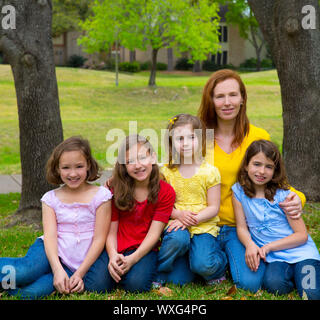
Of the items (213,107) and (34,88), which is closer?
(213,107)

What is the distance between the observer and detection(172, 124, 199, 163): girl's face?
346 centimetres

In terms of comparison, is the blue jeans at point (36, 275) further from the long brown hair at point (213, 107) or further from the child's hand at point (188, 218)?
the long brown hair at point (213, 107)

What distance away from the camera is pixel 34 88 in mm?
5062

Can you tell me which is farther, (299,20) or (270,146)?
(299,20)

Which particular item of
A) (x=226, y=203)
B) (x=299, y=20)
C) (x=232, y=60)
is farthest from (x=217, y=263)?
(x=232, y=60)

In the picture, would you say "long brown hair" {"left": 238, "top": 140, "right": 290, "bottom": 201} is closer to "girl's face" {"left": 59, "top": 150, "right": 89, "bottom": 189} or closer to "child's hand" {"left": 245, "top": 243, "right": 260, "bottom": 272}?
"child's hand" {"left": 245, "top": 243, "right": 260, "bottom": 272}

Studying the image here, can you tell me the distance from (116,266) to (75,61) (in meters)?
36.8

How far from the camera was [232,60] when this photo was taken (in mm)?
44656

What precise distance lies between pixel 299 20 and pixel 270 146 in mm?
2828

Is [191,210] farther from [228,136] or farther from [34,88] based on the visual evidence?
[34,88]

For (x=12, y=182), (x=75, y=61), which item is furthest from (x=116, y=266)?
(x=75, y=61)
